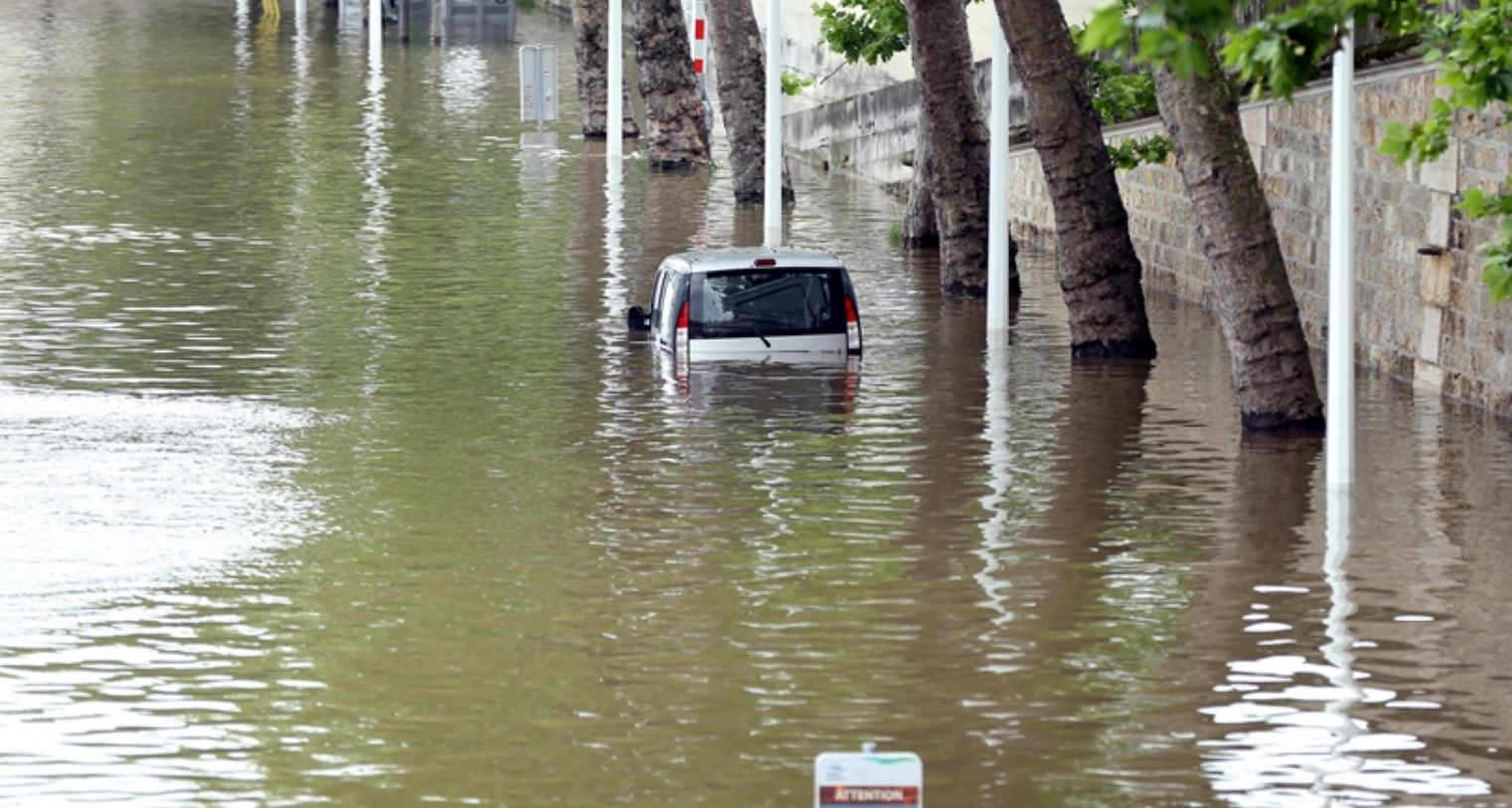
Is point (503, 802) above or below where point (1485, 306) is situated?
below

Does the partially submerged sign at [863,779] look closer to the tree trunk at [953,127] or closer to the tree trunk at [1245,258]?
the tree trunk at [1245,258]

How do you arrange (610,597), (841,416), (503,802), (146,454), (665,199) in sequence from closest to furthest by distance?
1. (503,802)
2. (610,597)
3. (146,454)
4. (841,416)
5. (665,199)

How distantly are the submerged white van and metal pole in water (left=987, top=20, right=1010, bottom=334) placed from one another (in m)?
2.37

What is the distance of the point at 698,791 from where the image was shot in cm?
1149

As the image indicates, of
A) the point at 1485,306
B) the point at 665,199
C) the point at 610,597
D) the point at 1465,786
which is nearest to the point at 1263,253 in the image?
the point at 1485,306

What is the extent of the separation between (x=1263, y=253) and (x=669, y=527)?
19.2 ft

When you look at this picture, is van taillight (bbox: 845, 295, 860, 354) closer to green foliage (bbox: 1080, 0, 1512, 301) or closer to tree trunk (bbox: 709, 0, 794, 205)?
green foliage (bbox: 1080, 0, 1512, 301)

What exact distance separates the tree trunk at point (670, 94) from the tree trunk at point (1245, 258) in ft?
79.0

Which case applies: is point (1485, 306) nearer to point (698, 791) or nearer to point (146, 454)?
point (146, 454)

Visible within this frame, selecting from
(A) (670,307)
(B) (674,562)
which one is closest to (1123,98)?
(A) (670,307)

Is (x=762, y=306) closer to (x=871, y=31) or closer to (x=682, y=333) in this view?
(x=682, y=333)

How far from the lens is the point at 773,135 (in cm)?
3506

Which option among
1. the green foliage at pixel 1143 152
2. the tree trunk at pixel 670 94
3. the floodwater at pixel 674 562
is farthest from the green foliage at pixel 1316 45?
the tree trunk at pixel 670 94

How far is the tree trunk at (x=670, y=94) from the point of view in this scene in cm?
4494
